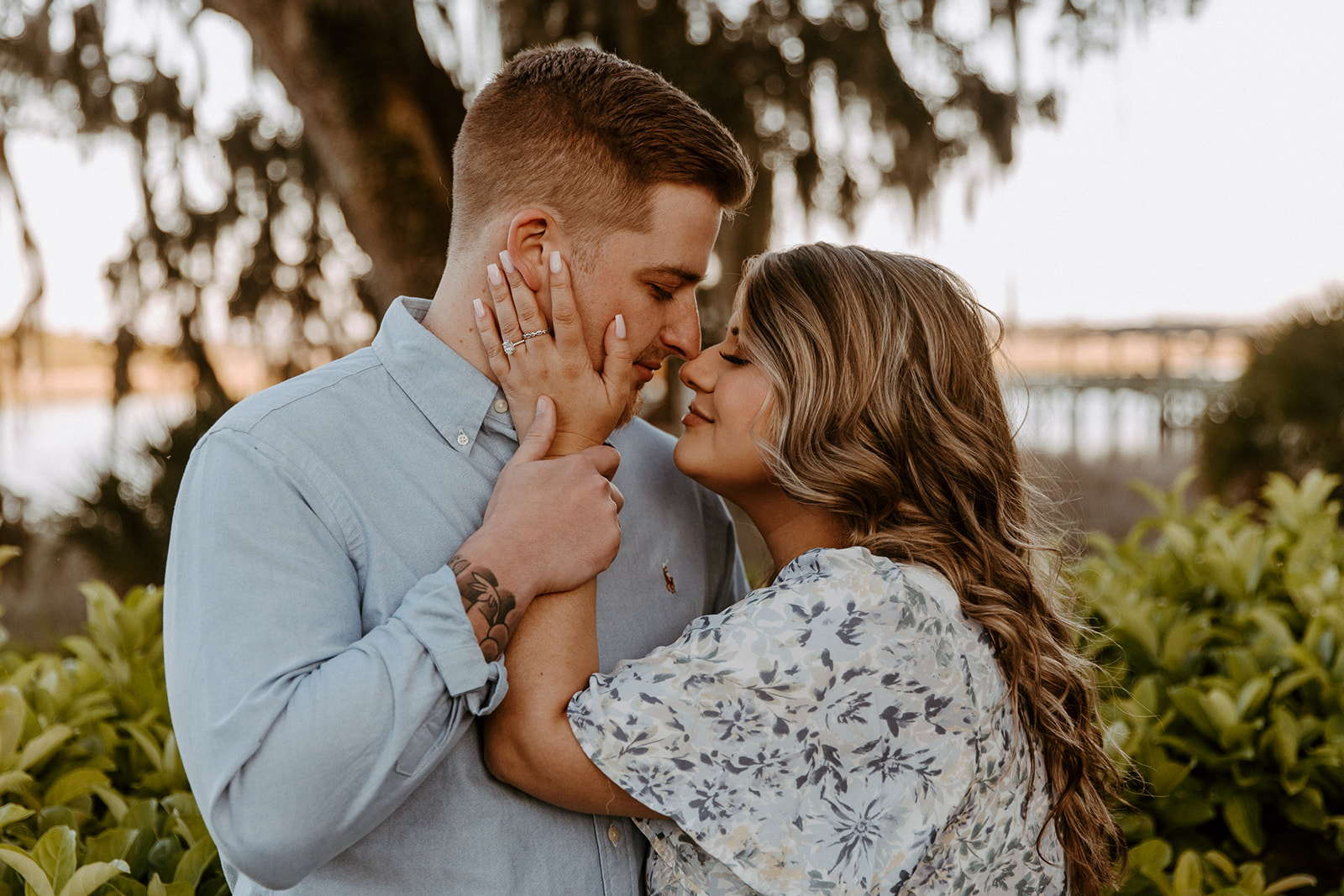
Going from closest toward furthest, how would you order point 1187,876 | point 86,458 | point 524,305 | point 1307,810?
1. point 524,305
2. point 1187,876
3. point 1307,810
4. point 86,458

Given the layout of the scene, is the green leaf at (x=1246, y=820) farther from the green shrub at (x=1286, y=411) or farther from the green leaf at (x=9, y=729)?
the green shrub at (x=1286, y=411)

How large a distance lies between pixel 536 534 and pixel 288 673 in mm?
395

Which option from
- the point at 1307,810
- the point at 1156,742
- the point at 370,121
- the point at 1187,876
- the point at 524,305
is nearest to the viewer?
the point at 524,305

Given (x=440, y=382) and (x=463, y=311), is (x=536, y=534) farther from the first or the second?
(x=463, y=311)

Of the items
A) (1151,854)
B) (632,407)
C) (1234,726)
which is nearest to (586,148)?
(632,407)

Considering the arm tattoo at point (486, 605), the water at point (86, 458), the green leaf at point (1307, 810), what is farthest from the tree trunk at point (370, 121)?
the green leaf at point (1307, 810)

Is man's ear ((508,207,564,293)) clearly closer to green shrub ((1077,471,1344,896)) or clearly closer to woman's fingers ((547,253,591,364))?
woman's fingers ((547,253,591,364))

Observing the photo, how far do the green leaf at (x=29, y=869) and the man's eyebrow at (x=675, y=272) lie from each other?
142 centimetres

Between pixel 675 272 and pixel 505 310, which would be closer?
pixel 505 310

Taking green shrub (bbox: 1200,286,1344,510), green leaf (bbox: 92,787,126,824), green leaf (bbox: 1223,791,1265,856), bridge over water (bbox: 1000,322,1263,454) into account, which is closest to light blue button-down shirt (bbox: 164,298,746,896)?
green leaf (bbox: 92,787,126,824)

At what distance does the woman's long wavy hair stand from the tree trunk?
2.81 m

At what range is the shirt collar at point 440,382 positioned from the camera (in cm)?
171

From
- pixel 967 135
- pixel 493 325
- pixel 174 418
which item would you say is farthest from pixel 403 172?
pixel 967 135

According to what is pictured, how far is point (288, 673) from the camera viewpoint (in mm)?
1272
